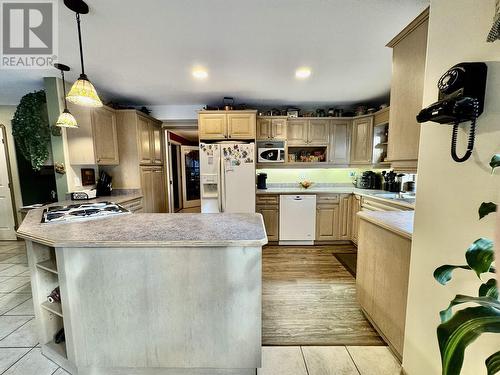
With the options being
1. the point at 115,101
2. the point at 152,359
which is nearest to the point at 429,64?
the point at 152,359

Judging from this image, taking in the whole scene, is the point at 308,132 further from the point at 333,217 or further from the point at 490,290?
the point at 490,290

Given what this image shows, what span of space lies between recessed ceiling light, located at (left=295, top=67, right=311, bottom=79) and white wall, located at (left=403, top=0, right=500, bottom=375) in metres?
1.57

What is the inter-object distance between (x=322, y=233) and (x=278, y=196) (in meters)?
1.01

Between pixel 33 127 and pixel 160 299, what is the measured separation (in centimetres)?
293

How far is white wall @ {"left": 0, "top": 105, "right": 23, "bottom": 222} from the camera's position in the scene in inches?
142

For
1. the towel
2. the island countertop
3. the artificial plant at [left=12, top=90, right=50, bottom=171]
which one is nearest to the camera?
the towel

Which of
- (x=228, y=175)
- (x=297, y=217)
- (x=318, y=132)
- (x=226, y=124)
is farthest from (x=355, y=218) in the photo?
(x=226, y=124)

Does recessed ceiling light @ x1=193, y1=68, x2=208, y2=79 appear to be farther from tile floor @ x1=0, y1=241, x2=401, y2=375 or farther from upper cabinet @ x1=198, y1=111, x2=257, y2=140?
tile floor @ x1=0, y1=241, x2=401, y2=375

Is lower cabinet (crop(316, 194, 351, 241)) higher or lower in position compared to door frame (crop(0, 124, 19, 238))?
lower

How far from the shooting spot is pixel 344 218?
3.72 meters

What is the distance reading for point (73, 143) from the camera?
2832 mm

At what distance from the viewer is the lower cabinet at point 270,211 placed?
3703mm

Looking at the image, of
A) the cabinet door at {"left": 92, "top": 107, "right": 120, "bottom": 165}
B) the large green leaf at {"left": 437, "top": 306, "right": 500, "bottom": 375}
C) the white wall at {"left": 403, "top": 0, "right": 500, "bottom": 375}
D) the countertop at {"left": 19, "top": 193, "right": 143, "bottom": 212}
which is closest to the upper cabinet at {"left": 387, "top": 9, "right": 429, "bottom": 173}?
the white wall at {"left": 403, "top": 0, "right": 500, "bottom": 375}

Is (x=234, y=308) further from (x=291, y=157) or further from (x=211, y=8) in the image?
(x=291, y=157)
